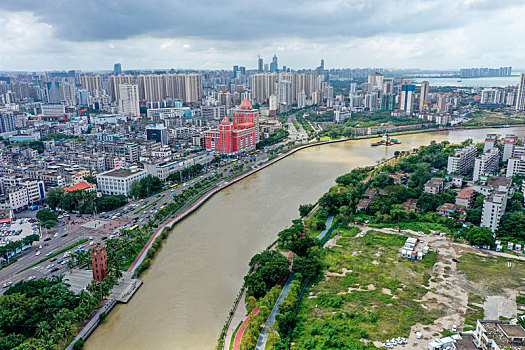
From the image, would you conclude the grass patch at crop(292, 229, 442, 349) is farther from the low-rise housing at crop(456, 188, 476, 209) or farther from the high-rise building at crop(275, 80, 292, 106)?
the high-rise building at crop(275, 80, 292, 106)

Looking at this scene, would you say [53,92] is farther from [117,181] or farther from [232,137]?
[117,181]

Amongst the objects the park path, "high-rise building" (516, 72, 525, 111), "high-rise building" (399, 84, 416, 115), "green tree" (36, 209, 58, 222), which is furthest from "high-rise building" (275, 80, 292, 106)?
the park path

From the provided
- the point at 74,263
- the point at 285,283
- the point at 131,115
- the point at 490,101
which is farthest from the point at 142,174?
the point at 490,101

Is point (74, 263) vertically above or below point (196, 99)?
below

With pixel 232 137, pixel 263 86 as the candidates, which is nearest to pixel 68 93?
pixel 263 86

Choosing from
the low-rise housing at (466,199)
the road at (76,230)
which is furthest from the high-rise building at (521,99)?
the road at (76,230)

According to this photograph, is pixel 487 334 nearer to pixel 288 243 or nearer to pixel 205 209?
pixel 288 243

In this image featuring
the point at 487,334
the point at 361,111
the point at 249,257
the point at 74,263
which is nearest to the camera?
the point at 487,334
